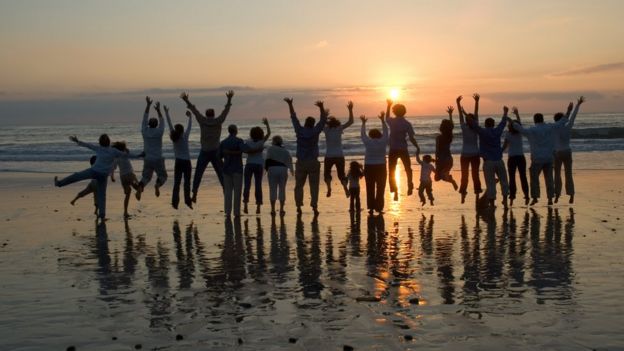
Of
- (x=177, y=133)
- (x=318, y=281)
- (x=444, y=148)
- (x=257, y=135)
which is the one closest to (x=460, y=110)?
(x=444, y=148)

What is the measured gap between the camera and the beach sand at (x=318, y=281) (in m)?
6.71

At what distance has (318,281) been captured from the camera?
29.3 feet

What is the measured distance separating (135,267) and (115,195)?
10.6 meters

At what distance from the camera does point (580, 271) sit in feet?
30.3

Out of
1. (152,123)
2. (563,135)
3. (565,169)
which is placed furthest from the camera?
(565,169)

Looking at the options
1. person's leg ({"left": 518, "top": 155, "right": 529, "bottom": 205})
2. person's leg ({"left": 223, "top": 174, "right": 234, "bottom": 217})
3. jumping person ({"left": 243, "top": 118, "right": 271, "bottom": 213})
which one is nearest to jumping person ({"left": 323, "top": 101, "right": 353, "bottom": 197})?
jumping person ({"left": 243, "top": 118, "right": 271, "bottom": 213})

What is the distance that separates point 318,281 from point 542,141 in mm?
8757

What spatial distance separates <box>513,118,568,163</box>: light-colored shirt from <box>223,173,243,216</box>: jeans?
19.1 ft

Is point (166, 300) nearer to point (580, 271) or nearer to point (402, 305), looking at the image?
point (402, 305)

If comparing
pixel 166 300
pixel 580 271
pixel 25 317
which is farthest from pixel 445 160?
pixel 25 317

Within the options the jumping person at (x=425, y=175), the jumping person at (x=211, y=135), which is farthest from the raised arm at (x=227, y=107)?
the jumping person at (x=425, y=175)

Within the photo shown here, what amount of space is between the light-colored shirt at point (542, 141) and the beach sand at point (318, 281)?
1.21 meters

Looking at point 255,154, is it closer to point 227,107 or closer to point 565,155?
point 227,107

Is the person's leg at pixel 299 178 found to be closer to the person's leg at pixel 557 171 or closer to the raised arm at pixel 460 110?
the raised arm at pixel 460 110
